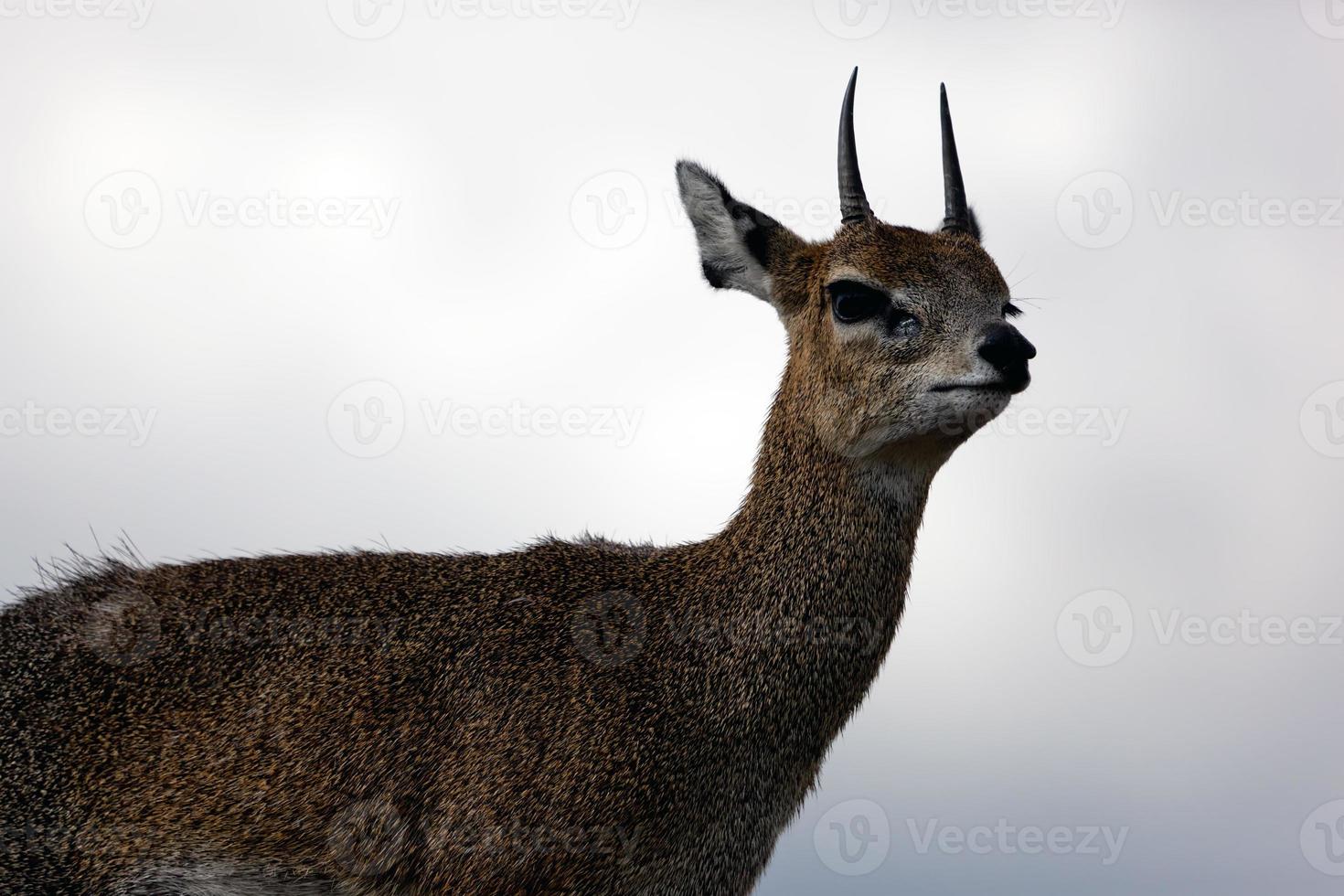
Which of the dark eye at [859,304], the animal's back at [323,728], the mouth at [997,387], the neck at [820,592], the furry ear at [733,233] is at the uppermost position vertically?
the furry ear at [733,233]

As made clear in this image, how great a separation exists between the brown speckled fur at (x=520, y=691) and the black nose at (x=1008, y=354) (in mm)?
277

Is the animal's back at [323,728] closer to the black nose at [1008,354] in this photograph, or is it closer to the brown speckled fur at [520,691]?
the brown speckled fur at [520,691]

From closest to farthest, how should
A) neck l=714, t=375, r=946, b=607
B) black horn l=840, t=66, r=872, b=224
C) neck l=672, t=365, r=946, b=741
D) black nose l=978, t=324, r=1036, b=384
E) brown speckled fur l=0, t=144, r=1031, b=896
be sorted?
black nose l=978, t=324, r=1036, b=384 → brown speckled fur l=0, t=144, r=1031, b=896 → neck l=672, t=365, r=946, b=741 → neck l=714, t=375, r=946, b=607 → black horn l=840, t=66, r=872, b=224

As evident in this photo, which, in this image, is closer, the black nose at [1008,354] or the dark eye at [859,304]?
the black nose at [1008,354]

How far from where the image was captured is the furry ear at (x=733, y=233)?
13.7 m

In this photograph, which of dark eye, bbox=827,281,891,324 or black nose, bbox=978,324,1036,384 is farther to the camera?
dark eye, bbox=827,281,891,324

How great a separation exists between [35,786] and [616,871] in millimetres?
4724

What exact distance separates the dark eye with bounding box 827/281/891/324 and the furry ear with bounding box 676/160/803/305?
122 cm

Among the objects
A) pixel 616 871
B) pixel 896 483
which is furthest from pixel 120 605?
pixel 896 483

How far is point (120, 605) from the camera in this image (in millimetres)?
13109

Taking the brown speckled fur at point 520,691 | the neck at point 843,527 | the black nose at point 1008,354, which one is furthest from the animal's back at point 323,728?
the black nose at point 1008,354

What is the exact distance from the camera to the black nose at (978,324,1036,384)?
11.6 metres

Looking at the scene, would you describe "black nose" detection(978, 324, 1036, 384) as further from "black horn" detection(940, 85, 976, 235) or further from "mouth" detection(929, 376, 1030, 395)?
"black horn" detection(940, 85, 976, 235)

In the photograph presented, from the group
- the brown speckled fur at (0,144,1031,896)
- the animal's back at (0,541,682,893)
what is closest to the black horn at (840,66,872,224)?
the brown speckled fur at (0,144,1031,896)
